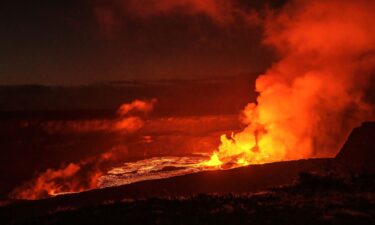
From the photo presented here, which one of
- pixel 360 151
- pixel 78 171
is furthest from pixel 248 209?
pixel 78 171

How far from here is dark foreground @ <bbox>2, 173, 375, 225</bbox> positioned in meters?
14.6

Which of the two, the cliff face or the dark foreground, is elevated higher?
the cliff face

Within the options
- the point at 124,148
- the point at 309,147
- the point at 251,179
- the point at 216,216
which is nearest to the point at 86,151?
the point at 124,148

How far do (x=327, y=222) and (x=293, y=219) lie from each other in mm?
970

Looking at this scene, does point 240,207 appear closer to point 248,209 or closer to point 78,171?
point 248,209

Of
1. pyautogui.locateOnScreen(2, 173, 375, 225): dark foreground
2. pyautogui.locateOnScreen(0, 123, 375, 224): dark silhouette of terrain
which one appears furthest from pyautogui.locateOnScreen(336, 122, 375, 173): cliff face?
pyautogui.locateOnScreen(2, 173, 375, 225): dark foreground

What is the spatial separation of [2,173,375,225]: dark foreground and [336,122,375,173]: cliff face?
46.8 ft

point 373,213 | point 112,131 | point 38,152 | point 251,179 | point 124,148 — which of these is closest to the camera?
point 373,213

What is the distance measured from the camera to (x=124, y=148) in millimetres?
83062

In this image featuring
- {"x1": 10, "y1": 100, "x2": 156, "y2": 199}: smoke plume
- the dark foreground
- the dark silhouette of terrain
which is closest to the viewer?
the dark foreground

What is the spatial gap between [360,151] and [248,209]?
21.9 m

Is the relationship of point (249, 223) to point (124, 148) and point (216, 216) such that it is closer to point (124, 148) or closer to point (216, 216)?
point (216, 216)

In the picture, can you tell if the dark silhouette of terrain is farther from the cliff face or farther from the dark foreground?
the cliff face

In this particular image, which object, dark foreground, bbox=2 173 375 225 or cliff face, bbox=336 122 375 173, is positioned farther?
cliff face, bbox=336 122 375 173
